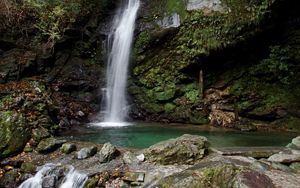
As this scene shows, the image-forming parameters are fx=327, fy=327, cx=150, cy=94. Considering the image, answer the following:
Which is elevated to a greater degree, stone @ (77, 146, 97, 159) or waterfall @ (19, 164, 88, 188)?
stone @ (77, 146, 97, 159)

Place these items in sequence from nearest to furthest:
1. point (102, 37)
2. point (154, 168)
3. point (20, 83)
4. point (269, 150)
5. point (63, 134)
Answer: point (154, 168), point (269, 150), point (63, 134), point (20, 83), point (102, 37)

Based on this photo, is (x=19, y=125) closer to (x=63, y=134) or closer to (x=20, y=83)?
(x=63, y=134)

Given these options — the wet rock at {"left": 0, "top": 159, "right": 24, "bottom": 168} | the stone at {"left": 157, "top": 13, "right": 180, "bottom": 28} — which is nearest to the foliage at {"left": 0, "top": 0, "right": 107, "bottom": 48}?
the stone at {"left": 157, "top": 13, "right": 180, "bottom": 28}

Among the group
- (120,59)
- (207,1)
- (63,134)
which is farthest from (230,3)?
(63,134)

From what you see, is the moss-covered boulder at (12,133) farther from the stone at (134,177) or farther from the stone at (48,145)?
the stone at (134,177)

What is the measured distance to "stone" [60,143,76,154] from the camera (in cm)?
705

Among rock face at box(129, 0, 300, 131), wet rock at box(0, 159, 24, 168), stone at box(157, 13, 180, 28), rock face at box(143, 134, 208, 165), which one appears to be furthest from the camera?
stone at box(157, 13, 180, 28)

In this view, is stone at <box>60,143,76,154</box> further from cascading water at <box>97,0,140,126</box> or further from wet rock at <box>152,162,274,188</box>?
cascading water at <box>97,0,140,126</box>

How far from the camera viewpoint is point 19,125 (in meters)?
7.68

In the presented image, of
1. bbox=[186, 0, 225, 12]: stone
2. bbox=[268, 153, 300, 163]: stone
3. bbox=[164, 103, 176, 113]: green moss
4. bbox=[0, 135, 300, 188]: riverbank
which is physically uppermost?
bbox=[186, 0, 225, 12]: stone

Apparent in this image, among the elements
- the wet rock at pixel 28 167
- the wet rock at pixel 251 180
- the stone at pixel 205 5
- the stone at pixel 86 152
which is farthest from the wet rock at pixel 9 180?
the stone at pixel 205 5

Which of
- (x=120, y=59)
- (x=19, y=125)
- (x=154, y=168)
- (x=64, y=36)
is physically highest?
(x=64, y=36)

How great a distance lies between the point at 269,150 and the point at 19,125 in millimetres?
5638

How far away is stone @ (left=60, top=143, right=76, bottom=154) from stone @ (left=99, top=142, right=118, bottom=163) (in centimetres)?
74
